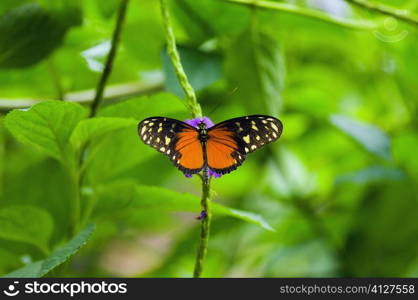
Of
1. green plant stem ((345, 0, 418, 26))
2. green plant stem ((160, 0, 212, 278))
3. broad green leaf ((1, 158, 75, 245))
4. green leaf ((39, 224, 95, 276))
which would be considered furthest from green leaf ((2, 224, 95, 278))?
green plant stem ((345, 0, 418, 26))

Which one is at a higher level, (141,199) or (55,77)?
(55,77)

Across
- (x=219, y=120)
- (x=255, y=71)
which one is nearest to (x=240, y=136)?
(x=255, y=71)

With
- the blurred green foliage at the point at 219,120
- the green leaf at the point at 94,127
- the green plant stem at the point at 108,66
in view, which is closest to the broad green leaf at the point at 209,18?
the blurred green foliage at the point at 219,120

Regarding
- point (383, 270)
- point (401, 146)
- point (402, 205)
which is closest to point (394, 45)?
point (401, 146)

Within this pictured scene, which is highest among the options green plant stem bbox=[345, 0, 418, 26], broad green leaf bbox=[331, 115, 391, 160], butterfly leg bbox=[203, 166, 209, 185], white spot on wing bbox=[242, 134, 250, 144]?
green plant stem bbox=[345, 0, 418, 26]

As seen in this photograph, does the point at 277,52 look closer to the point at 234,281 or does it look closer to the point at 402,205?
the point at 234,281

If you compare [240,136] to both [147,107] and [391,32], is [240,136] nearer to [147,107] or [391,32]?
[147,107]

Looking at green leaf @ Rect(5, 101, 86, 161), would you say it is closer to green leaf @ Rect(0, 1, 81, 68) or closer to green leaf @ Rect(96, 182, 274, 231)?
green leaf @ Rect(96, 182, 274, 231)

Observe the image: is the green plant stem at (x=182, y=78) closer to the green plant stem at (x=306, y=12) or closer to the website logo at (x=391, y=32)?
the green plant stem at (x=306, y=12)
